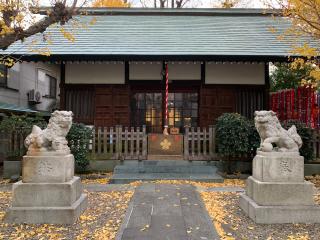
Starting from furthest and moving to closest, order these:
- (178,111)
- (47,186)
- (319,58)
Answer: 1. (178,111)
2. (319,58)
3. (47,186)

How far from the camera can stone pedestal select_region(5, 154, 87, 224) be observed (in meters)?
5.97

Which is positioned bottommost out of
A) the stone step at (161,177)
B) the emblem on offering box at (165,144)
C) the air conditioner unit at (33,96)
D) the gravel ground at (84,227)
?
the gravel ground at (84,227)

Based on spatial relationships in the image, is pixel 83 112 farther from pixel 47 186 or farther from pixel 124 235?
pixel 124 235

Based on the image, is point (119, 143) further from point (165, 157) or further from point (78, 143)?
point (165, 157)

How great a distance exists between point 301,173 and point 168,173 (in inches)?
212

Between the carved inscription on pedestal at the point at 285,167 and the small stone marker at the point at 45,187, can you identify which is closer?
the small stone marker at the point at 45,187

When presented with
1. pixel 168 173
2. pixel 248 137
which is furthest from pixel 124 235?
pixel 248 137

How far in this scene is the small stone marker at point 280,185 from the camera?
235 inches

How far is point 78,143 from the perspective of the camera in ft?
35.2

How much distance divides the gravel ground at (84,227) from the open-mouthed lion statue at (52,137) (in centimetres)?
148

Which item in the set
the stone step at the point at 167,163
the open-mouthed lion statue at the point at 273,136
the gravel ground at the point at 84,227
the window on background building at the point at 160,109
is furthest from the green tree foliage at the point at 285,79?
the gravel ground at the point at 84,227

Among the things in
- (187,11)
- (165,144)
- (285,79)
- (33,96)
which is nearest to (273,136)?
(165,144)

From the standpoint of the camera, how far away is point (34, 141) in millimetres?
6246

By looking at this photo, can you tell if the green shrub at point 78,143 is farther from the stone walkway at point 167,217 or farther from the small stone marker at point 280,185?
the small stone marker at point 280,185
